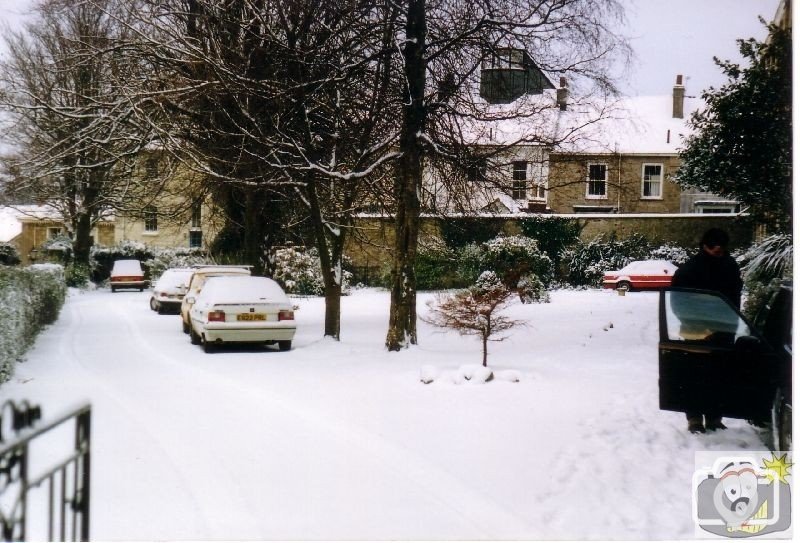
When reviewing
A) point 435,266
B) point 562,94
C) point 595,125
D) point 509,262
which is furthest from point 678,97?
point 435,266

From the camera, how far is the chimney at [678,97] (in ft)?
14.6

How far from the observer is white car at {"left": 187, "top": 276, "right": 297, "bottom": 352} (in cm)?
635

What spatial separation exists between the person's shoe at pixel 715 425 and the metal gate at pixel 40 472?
10.7 ft

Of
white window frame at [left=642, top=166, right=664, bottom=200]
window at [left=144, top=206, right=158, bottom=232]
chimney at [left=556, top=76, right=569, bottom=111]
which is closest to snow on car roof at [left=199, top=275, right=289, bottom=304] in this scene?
window at [left=144, top=206, right=158, bottom=232]

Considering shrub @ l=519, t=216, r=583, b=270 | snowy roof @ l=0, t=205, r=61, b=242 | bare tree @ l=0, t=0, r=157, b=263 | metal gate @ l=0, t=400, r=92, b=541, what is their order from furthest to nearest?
1. shrub @ l=519, t=216, r=583, b=270
2. bare tree @ l=0, t=0, r=157, b=263
3. snowy roof @ l=0, t=205, r=61, b=242
4. metal gate @ l=0, t=400, r=92, b=541

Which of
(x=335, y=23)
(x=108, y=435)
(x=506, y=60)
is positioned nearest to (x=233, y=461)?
(x=108, y=435)

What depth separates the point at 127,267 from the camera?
5609mm

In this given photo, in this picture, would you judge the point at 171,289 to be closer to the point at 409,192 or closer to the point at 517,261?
the point at 409,192

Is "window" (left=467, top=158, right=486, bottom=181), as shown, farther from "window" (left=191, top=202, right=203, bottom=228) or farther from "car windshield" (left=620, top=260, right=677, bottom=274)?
"window" (left=191, top=202, right=203, bottom=228)

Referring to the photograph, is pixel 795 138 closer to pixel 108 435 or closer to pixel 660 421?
pixel 660 421

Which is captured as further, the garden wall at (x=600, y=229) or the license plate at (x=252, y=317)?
the license plate at (x=252, y=317)

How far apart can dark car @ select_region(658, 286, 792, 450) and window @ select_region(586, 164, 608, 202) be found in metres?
1.45

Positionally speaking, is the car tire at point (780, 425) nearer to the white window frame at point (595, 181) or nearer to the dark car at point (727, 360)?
the dark car at point (727, 360)

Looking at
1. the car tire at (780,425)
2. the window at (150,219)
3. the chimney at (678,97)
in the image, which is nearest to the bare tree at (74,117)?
the window at (150,219)
